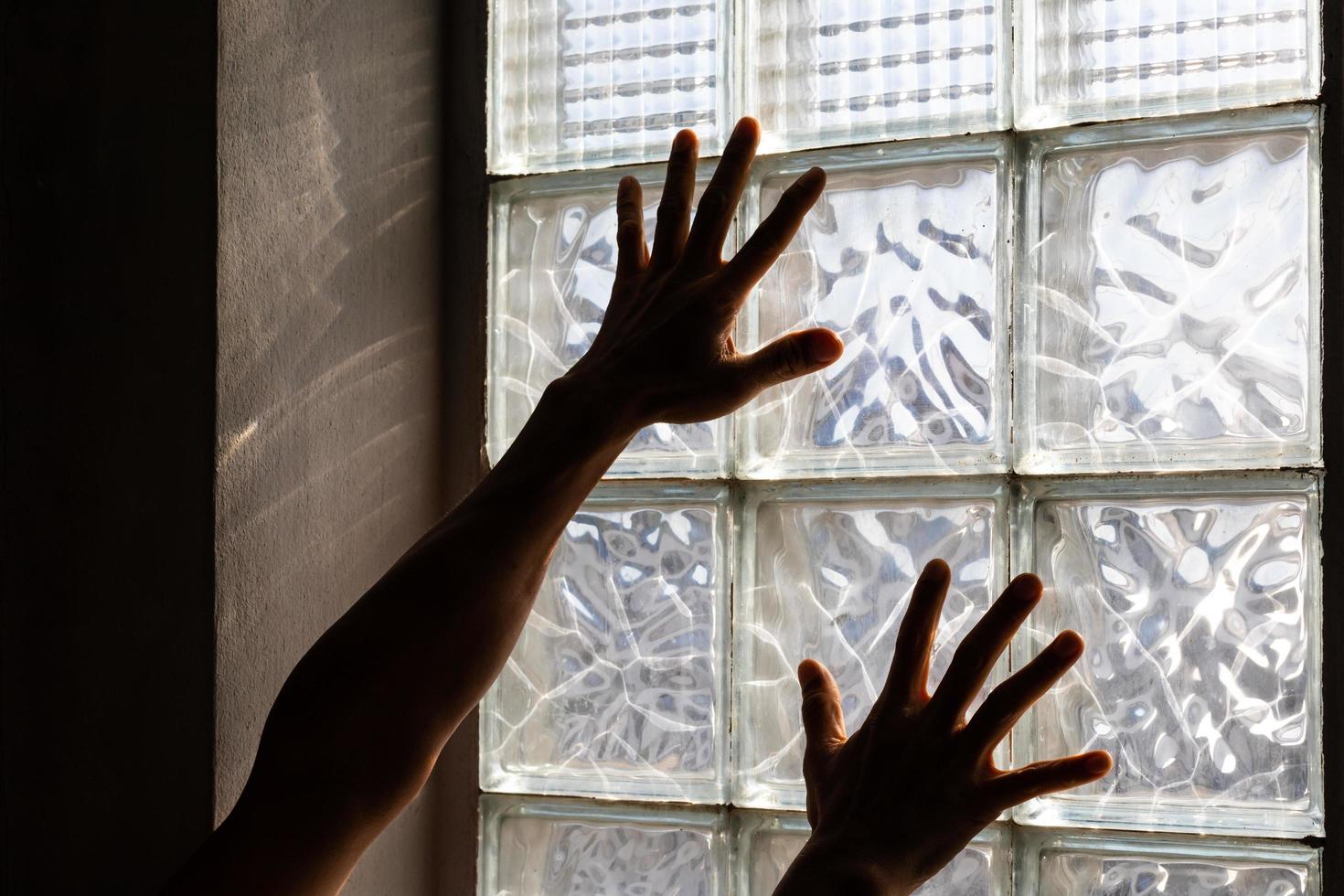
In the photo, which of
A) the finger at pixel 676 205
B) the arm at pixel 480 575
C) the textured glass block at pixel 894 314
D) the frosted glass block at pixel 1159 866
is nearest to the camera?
the arm at pixel 480 575

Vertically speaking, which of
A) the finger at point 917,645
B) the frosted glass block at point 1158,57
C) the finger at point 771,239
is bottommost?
the finger at point 917,645

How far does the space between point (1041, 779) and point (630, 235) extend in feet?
1.40

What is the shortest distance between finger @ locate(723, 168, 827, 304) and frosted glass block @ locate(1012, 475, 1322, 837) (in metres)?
0.44

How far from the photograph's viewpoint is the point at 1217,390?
40.4 inches

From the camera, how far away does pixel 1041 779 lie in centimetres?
73

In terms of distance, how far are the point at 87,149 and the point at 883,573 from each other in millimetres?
786

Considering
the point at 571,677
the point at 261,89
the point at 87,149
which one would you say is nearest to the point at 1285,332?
the point at 571,677

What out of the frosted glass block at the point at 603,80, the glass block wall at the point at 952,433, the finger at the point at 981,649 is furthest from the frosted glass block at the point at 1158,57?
the finger at the point at 981,649

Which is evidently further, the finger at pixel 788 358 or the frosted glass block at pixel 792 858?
the frosted glass block at pixel 792 858

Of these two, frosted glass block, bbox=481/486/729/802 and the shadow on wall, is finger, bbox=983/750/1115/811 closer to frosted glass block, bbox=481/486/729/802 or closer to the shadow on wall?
frosted glass block, bbox=481/486/729/802

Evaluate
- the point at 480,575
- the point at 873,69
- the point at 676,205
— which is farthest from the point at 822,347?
the point at 873,69

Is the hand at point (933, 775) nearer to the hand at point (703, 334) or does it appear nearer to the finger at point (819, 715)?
the finger at point (819, 715)

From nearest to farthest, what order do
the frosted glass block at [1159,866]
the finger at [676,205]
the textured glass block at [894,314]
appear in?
the finger at [676,205] → the frosted glass block at [1159,866] → the textured glass block at [894,314]

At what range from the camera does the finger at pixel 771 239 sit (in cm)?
75
